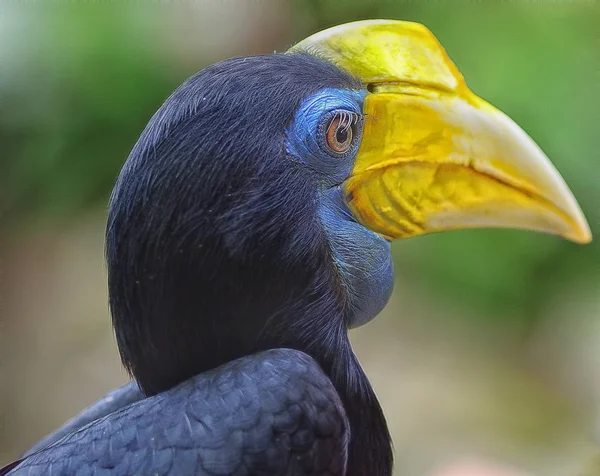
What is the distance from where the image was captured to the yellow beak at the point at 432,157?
853 millimetres

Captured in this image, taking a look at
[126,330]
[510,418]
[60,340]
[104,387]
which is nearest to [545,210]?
[126,330]

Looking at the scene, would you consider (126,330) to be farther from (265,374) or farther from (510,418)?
(510,418)

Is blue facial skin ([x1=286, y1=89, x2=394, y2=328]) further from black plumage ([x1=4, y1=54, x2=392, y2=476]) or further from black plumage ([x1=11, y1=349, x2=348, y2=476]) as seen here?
black plumage ([x1=11, y1=349, x2=348, y2=476])

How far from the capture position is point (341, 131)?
82 cm

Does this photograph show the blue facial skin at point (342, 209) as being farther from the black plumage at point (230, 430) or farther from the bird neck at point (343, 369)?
the black plumage at point (230, 430)

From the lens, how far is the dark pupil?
32.1 inches

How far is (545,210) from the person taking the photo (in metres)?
0.87

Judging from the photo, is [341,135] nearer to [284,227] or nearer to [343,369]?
[284,227]

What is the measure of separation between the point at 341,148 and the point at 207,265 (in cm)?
22

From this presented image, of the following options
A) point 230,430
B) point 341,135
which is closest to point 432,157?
point 341,135

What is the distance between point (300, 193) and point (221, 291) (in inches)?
5.9

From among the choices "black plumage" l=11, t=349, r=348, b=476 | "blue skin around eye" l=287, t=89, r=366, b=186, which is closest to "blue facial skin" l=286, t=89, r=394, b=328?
"blue skin around eye" l=287, t=89, r=366, b=186

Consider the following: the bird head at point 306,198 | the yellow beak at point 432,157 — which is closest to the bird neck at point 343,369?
the bird head at point 306,198

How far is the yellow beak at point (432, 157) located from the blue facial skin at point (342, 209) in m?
0.02
